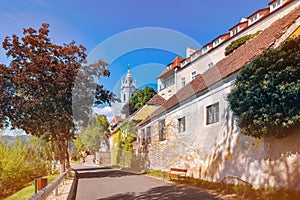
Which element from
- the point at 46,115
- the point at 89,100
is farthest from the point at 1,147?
the point at 89,100

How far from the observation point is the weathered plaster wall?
794cm

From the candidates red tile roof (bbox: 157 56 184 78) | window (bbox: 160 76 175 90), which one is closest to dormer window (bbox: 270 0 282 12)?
red tile roof (bbox: 157 56 184 78)

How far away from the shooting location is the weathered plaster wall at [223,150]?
794 cm

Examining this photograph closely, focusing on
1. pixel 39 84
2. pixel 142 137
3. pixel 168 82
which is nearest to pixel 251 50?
pixel 39 84

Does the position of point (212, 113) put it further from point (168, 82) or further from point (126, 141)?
point (168, 82)

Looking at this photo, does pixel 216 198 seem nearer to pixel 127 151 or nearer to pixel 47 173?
pixel 47 173

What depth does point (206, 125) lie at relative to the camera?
13227 mm

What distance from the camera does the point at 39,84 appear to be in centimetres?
1428

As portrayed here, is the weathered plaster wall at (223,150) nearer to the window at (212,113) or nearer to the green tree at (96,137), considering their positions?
the window at (212,113)

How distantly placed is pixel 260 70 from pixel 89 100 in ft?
38.2

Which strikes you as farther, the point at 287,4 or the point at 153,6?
the point at 287,4

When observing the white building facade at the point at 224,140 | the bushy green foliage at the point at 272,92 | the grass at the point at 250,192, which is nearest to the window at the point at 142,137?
the white building facade at the point at 224,140

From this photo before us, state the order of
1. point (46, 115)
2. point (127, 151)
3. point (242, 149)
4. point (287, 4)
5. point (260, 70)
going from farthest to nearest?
point (127, 151) < point (287, 4) < point (46, 115) < point (242, 149) < point (260, 70)

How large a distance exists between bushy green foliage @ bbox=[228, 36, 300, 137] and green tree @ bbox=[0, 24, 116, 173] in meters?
10.2
